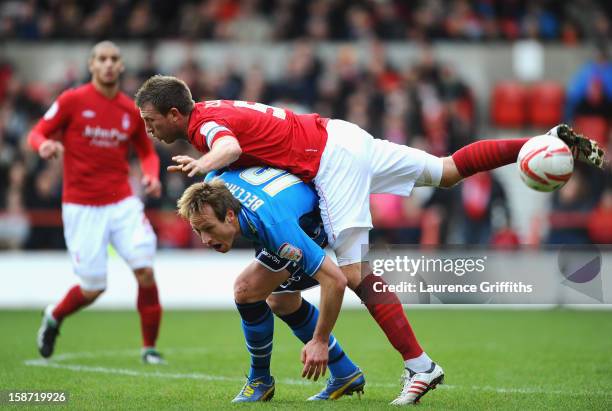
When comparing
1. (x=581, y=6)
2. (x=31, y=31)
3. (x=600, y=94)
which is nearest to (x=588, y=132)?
(x=600, y=94)

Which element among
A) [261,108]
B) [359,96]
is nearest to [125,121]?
[261,108]

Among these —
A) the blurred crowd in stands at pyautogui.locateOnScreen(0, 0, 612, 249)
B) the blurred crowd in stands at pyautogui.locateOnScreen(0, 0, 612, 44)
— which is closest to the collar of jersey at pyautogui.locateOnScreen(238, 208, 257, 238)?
the blurred crowd in stands at pyautogui.locateOnScreen(0, 0, 612, 249)

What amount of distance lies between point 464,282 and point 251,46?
13.6 metres

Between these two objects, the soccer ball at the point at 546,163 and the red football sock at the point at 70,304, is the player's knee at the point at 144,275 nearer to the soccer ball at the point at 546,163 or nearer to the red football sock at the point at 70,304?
the red football sock at the point at 70,304

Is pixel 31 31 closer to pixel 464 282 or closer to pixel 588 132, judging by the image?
pixel 588 132

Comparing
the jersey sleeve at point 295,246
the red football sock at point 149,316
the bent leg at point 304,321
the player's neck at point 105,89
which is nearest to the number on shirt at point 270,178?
the jersey sleeve at point 295,246

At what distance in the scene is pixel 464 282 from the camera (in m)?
7.01

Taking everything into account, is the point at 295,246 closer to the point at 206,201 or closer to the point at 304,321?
the point at 206,201

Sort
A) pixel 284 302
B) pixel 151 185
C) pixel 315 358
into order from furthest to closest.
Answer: pixel 151 185
pixel 284 302
pixel 315 358

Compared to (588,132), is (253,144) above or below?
above

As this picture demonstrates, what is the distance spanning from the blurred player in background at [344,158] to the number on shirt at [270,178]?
0.20 feet

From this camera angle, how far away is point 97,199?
377 inches

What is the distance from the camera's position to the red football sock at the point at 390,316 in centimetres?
668

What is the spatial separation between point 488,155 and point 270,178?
1.44 metres
